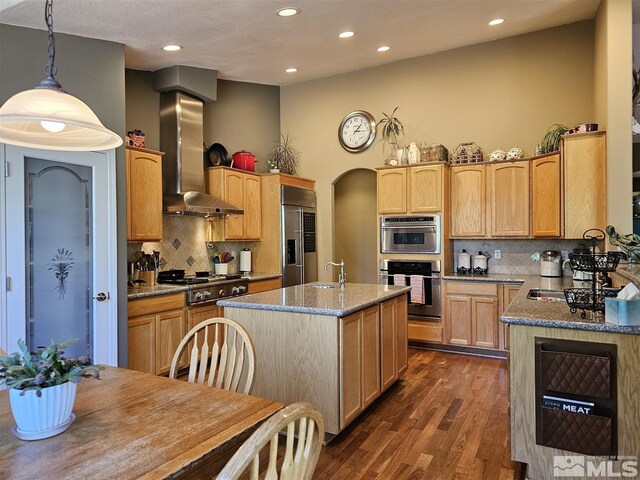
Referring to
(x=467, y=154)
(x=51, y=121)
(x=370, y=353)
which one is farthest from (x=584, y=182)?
(x=51, y=121)

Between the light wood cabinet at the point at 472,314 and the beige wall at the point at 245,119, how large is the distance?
323cm

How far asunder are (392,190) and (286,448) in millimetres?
4666

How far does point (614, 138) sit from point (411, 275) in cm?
246

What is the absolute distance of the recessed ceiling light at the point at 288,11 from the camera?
11.7 ft

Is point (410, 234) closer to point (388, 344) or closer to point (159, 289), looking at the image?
point (388, 344)

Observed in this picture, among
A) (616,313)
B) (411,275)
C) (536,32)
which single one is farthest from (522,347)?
(536,32)

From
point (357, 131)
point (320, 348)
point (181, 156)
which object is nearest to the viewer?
point (320, 348)

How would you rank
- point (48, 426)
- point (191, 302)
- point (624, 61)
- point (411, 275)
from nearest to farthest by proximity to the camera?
1. point (48, 426)
2. point (624, 61)
3. point (191, 302)
4. point (411, 275)

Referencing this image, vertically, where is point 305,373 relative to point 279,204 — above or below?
below

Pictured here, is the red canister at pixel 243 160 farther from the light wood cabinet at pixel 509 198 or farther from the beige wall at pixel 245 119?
the light wood cabinet at pixel 509 198

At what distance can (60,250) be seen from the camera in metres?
3.33

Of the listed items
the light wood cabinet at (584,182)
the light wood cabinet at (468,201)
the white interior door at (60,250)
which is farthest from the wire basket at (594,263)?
the white interior door at (60,250)

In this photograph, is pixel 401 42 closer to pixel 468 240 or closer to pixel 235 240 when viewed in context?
pixel 468 240

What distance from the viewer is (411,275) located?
515 centimetres
